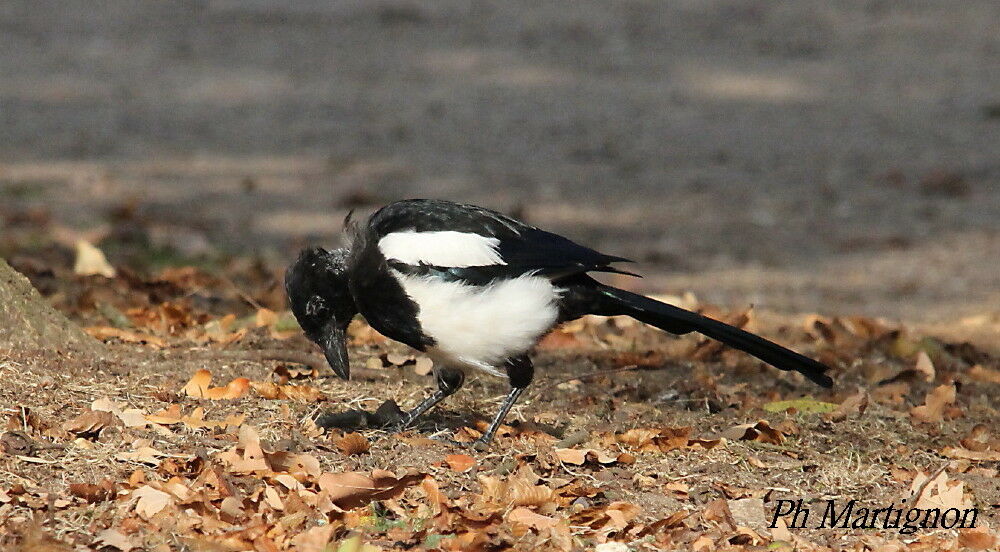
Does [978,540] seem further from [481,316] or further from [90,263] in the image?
[90,263]

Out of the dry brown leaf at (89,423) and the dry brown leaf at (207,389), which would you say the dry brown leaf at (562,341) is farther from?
the dry brown leaf at (89,423)

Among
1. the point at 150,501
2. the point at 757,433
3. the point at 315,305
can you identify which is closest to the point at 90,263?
the point at 315,305

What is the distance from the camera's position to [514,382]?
Answer: 4.65m

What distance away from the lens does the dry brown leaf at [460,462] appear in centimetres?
426

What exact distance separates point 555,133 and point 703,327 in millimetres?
7879

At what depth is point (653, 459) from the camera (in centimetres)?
450

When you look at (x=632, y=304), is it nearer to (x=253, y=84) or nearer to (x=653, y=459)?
(x=653, y=459)

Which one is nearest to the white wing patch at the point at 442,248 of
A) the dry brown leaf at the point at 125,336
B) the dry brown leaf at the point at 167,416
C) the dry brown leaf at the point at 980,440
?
the dry brown leaf at the point at 167,416

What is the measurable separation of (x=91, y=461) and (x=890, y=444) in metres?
2.82

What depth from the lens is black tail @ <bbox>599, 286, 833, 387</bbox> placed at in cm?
473

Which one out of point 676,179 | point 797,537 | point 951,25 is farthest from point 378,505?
point 951,25

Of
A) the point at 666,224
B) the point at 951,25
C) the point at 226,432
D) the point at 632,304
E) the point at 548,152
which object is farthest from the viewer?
the point at 951,25

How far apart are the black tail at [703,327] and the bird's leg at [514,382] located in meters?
0.37

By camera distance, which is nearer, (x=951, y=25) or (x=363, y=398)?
(x=363, y=398)
